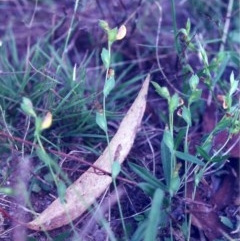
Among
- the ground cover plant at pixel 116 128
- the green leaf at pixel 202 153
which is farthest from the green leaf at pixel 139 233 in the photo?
the green leaf at pixel 202 153

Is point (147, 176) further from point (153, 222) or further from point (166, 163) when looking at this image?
point (153, 222)

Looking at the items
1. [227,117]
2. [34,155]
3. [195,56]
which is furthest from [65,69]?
[227,117]

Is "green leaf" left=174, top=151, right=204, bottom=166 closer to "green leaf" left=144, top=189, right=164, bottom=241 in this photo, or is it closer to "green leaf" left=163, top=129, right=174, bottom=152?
"green leaf" left=163, top=129, right=174, bottom=152

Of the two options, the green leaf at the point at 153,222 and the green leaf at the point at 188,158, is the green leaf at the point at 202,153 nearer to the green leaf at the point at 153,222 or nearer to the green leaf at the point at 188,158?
the green leaf at the point at 188,158

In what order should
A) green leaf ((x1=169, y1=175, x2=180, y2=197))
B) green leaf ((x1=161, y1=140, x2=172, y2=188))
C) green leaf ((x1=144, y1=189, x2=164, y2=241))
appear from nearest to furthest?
green leaf ((x1=144, y1=189, x2=164, y2=241)) → green leaf ((x1=169, y1=175, x2=180, y2=197)) → green leaf ((x1=161, y1=140, x2=172, y2=188))

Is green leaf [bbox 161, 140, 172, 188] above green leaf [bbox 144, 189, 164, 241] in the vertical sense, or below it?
below

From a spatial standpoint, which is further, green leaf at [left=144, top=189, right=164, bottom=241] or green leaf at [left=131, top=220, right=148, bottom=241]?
green leaf at [left=131, top=220, right=148, bottom=241]

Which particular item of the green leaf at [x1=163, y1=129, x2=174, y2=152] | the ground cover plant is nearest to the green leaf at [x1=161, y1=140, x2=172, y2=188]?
the ground cover plant

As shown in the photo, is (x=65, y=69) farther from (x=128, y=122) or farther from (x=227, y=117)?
(x=227, y=117)
